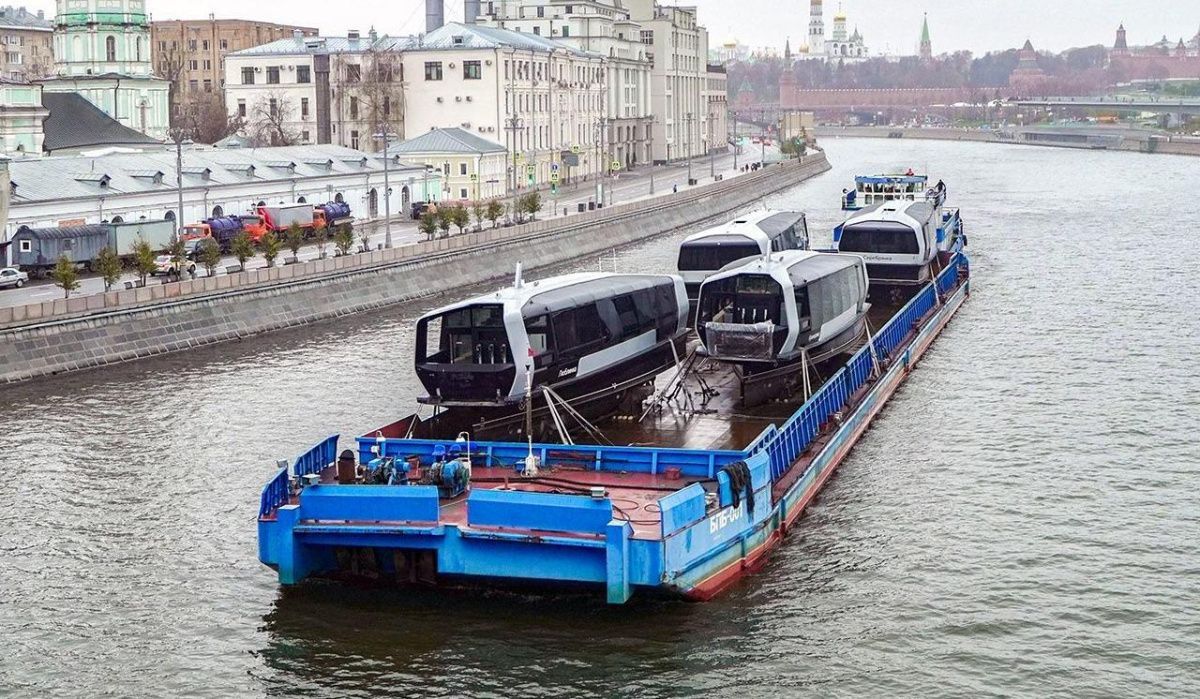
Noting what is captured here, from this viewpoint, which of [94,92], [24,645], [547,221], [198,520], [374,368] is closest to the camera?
[24,645]

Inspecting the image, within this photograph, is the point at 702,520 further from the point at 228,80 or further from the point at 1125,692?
the point at 228,80

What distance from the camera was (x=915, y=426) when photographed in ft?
112

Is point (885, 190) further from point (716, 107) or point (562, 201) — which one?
point (716, 107)

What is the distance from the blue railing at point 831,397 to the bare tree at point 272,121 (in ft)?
190

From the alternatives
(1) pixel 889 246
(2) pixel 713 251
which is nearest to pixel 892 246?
(1) pixel 889 246

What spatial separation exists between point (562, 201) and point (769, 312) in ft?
196

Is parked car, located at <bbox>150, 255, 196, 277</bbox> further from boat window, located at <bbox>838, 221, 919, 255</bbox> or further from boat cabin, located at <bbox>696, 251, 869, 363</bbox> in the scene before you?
boat cabin, located at <bbox>696, 251, 869, 363</bbox>

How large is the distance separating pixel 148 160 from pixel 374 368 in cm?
2770

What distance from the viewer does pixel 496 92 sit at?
92.1 meters

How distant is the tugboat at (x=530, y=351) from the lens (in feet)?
85.1

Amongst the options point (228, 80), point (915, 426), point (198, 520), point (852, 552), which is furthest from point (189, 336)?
point (228, 80)

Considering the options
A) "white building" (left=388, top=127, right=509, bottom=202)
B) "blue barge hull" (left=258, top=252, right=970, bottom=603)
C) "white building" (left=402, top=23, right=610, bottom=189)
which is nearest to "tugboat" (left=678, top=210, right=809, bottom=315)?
"blue barge hull" (left=258, top=252, right=970, bottom=603)

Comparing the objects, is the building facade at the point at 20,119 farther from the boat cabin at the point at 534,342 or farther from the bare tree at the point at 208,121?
the boat cabin at the point at 534,342

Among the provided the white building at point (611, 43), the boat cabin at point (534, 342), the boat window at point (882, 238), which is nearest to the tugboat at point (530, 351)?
the boat cabin at point (534, 342)
